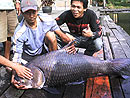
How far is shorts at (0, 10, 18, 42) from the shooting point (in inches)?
134

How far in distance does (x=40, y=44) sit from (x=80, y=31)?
897 mm

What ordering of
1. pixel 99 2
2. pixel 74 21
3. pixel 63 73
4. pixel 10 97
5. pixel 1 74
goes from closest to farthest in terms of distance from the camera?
pixel 10 97 < pixel 63 73 < pixel 1 74 < pixel 74 21 < pixel 99 2

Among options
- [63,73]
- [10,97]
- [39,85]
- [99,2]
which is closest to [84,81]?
[63,73]

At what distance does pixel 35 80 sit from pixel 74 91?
21.8 inches

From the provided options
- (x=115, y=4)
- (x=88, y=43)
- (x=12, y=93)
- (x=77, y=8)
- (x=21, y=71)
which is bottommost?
(x=12, y=93)

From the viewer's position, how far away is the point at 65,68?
2615mm

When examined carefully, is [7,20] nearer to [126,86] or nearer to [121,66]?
[121,66]

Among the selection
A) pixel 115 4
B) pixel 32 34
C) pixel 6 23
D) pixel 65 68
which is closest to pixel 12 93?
pixel 65 68

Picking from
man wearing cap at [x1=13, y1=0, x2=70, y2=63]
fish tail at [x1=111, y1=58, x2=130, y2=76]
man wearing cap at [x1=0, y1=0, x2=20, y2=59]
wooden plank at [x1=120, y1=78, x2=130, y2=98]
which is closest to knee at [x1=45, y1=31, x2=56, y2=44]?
man wearing cap at [x1=13, y1=0, x2=70, y2=63]

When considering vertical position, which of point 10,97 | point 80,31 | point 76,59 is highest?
point 80,31

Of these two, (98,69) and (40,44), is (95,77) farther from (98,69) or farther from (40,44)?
(40,44)

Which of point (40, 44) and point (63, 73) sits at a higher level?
point (40, 44)

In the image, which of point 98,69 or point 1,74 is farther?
point 1,74

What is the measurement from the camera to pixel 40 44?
324 cm
